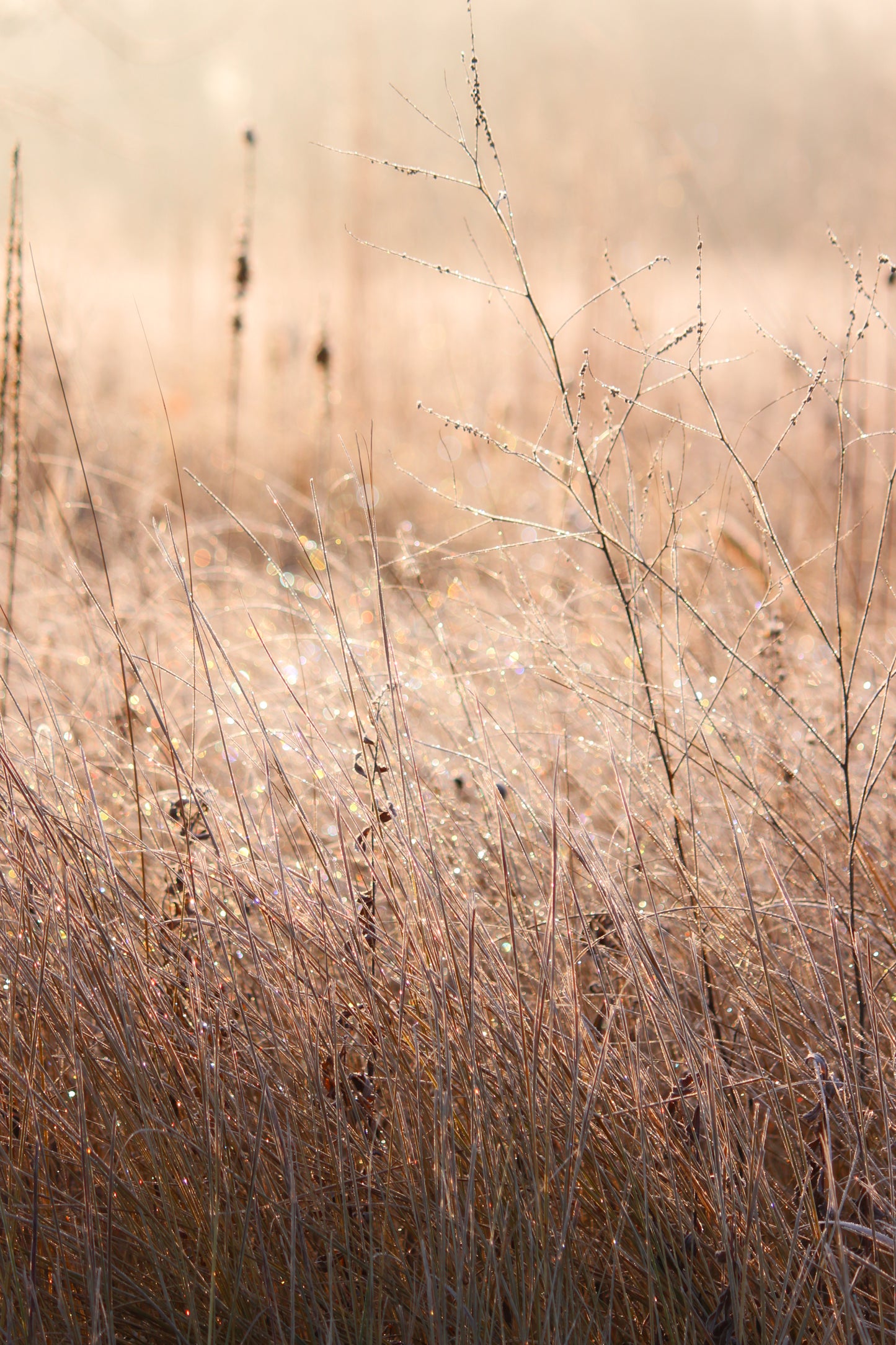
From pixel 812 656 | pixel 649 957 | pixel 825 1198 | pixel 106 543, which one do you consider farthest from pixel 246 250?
pixel 825 1198

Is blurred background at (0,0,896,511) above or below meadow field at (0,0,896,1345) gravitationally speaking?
above

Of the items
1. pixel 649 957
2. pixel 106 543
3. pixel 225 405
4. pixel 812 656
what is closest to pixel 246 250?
pixel 106 543

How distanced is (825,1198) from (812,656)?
1.36m

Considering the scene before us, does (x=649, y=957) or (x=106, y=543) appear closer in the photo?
(x=649, y=957)

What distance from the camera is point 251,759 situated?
1429 millimetres

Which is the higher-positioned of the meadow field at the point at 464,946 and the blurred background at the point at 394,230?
the blurred background at the point at 394,230

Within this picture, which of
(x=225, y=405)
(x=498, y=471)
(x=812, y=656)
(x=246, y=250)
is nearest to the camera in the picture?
(x=812, y=656)

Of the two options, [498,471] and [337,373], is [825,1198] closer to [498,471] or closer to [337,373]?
[498,471]

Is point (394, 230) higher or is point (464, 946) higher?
point (394, 230)

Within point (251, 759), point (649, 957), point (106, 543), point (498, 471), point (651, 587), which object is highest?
point (498, 471)

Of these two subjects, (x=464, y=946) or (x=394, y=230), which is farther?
(x=394, y=230)

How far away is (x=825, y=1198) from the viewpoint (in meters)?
0.97

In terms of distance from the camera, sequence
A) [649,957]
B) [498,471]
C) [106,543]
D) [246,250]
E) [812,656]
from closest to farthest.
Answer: [649,957] < [812,656] < [246,250] < [106,543] < [498,471]

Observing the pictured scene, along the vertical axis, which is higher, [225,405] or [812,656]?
[225,405]
